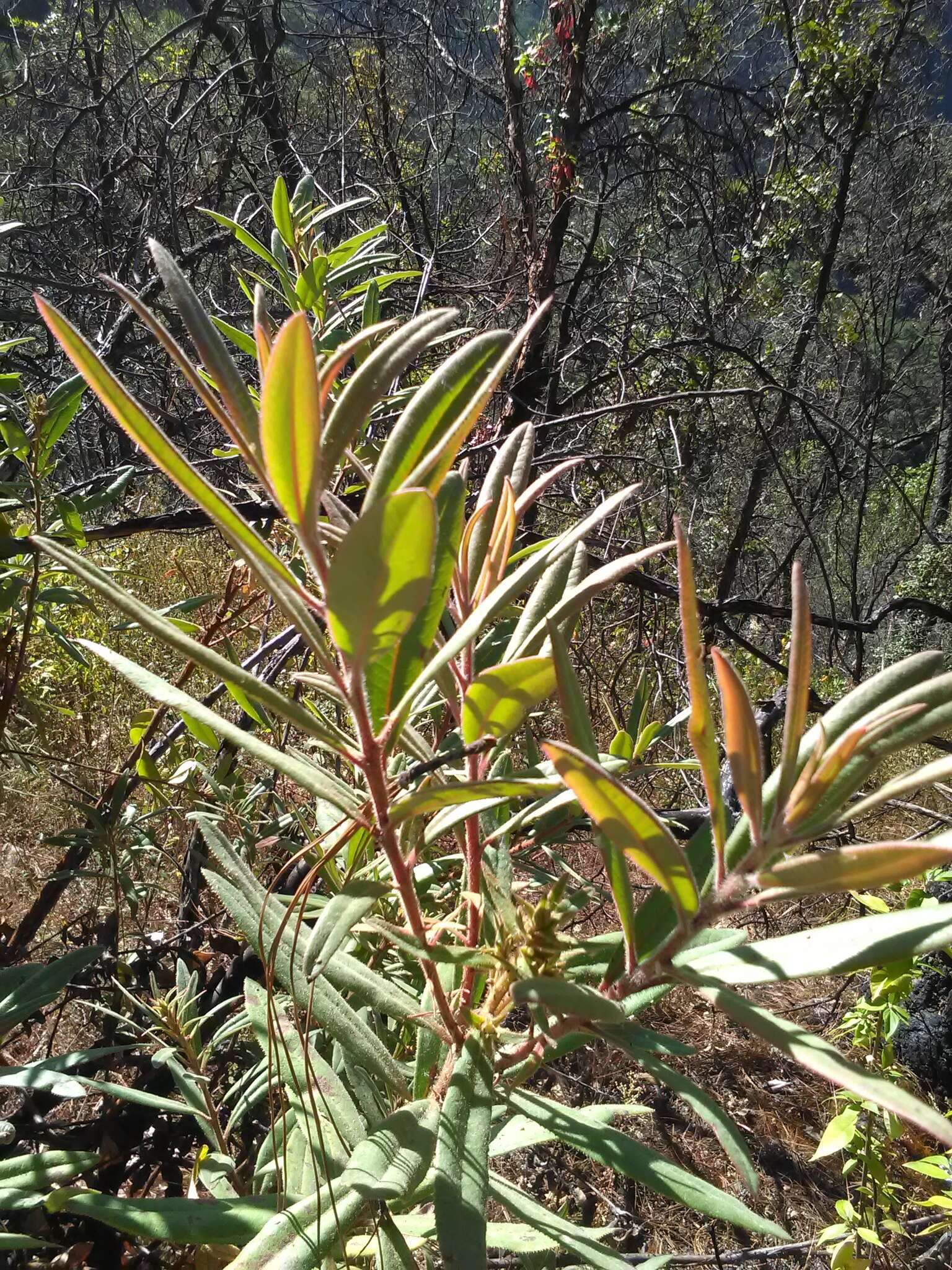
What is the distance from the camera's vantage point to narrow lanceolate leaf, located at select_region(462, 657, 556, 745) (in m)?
0.34

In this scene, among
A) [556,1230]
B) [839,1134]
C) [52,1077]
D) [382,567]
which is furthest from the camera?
[839,1134]

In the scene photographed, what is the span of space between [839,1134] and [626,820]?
46.5 inches

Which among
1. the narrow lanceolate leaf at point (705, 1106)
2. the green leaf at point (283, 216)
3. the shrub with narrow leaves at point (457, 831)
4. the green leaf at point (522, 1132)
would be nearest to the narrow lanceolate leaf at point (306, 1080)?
the shrub with narrow leaves at point (457, 831)

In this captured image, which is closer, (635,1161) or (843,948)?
(843,948)

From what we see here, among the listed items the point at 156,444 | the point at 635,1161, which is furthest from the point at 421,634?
the point at 635,1161

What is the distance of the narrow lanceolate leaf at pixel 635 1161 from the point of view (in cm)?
45

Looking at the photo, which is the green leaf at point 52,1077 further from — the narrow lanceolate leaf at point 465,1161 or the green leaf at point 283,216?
the green leaf at point 283,216

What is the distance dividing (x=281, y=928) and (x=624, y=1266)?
0.29 m

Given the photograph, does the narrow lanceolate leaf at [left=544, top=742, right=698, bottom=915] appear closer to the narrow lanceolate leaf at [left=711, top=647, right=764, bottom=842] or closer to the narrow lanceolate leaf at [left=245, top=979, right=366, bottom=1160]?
the narrow lanceolate leaf at [left=711, top=647, right=764, bottom=842]

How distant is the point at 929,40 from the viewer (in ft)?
13.0

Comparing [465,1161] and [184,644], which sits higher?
[184,644]

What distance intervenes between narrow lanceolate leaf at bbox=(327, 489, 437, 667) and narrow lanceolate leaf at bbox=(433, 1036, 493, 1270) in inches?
11.4

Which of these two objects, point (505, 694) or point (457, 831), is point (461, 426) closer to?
point (505, 694)

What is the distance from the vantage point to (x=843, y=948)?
0.32 m
